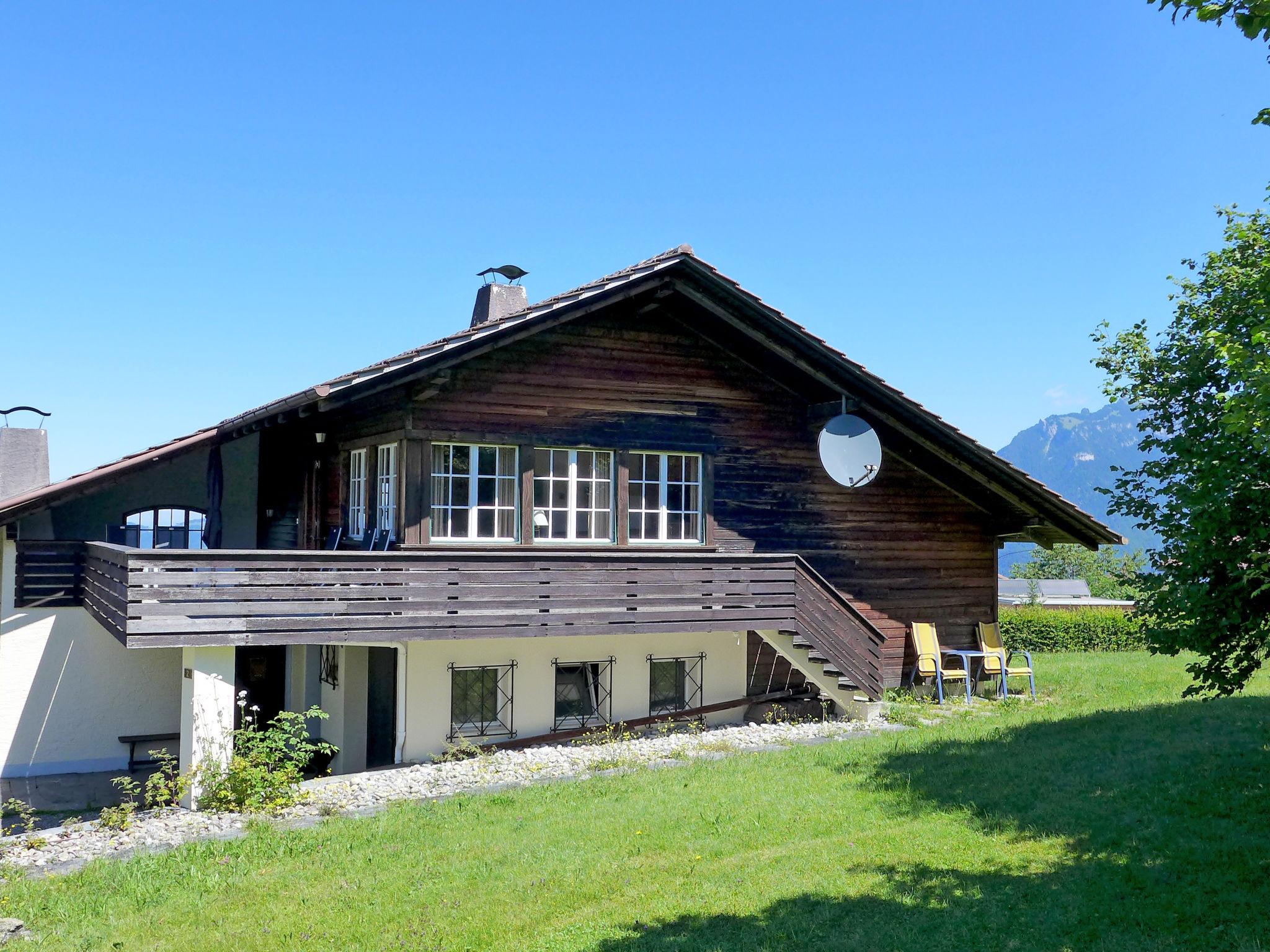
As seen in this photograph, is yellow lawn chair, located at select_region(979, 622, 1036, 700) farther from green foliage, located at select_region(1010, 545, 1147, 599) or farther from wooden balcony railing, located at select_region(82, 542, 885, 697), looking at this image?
green foliage, located at select_region(1010, 545, 1147, 599)

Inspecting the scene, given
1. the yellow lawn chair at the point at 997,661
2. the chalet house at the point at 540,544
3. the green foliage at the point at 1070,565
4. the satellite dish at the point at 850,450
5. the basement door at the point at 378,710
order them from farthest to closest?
1. the green foliage at the point at 1070,565
2. the yellow lawn chair at the point at 997,661
3. the satellite dish at the point at 850,450
4. the basement door at the point at 378,710
5. the chalet house at the point at 540,544

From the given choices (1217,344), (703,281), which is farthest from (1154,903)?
(703,281)

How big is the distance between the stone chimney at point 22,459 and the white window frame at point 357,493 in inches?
304

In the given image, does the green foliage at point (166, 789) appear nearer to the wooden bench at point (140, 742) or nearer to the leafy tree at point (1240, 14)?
the wooden bench at point (140, 742)

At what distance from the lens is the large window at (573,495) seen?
Result: 1310 cm

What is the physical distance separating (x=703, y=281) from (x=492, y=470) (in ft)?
12.3

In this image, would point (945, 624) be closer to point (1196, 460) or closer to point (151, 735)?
point (1196, 460)

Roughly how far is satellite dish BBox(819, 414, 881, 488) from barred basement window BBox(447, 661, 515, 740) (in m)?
5.42

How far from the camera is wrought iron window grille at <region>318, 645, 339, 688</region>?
46.4 feet

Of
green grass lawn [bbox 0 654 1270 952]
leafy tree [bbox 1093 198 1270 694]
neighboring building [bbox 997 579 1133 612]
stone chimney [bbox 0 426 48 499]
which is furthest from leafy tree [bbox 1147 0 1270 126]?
neighboring building [bbox 997 579 1133 612]

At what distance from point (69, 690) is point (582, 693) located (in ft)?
23.2

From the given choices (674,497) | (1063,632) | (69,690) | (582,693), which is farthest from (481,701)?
(1063,632)

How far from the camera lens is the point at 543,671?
13055mm

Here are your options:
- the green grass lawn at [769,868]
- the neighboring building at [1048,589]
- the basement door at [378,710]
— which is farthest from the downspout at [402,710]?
the neighboring building at [1048,589]
